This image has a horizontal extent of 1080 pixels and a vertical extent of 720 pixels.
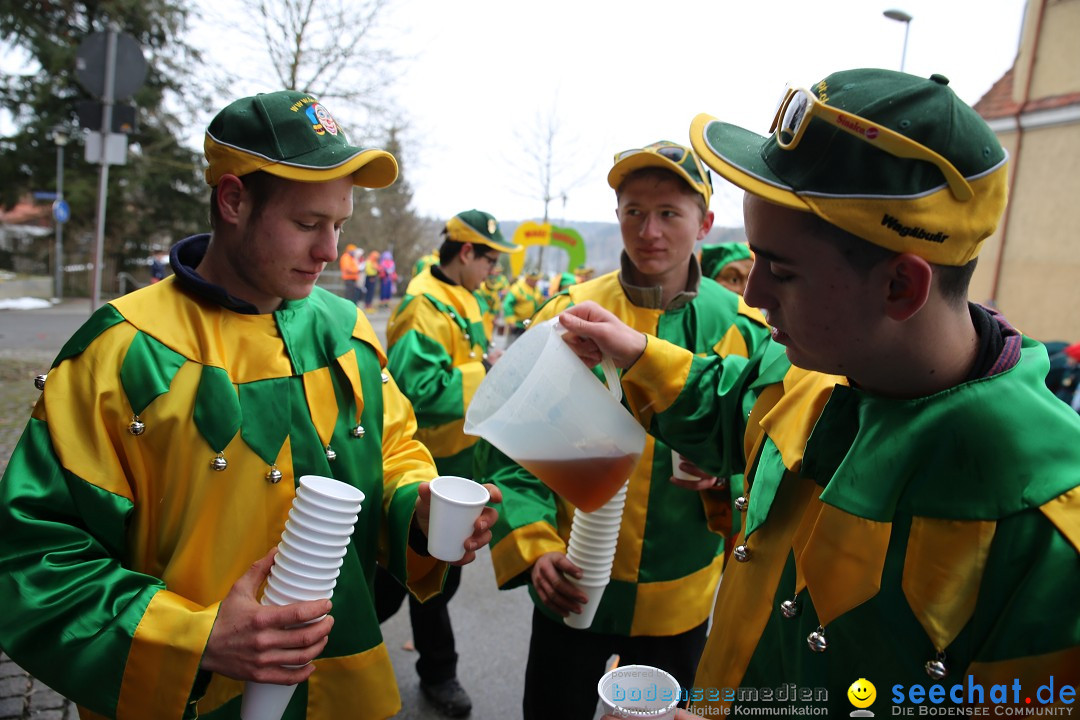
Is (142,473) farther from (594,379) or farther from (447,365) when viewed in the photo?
(447,365)

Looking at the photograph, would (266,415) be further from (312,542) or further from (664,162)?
(664,162)

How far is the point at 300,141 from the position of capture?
5.99ft

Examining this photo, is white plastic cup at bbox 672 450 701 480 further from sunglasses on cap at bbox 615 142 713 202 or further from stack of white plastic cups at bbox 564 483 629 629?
sunglasses on cap at bbox 615 142 713 202

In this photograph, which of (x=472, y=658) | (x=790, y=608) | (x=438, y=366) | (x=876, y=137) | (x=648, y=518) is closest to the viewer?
(x=876, y=137)

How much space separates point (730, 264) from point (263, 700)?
4.30 m

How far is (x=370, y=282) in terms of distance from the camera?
2641 centimetres

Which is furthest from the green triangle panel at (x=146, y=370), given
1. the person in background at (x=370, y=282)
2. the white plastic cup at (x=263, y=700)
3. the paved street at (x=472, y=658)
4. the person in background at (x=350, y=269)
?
the person in background at (x=370, y=282)

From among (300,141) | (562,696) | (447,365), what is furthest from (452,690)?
(300,141)

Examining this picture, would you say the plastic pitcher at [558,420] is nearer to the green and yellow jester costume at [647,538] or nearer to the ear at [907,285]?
the green and yellow jester costume at [647,538]

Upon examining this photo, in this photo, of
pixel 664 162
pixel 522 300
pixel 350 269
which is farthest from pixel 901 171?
pixel 350 269

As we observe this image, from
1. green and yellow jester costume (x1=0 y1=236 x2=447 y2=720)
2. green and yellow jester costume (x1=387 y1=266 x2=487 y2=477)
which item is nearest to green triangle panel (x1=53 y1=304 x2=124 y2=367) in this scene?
→ green and yellow jester costume (x1=0 y1=236 x2=447 y2=720)

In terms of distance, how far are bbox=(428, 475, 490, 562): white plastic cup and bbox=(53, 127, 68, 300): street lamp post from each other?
72.1 ft

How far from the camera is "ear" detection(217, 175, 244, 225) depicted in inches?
73.0

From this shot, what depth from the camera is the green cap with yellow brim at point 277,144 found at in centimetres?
179
